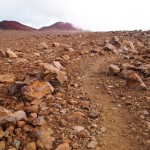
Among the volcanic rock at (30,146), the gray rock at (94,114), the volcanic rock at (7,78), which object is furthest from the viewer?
the volcanic rock at (7,78)

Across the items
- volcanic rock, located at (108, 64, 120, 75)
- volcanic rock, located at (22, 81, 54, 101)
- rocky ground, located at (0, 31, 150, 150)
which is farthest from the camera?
volcanic rock, located at (108, 64, 120, 75)

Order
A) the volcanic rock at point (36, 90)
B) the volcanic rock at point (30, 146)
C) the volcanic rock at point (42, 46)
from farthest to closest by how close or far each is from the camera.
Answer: the volcanic rock at point (42, 46)
the volcanic rock at point (36, 90)
the volcanic rock at point (30, 146)

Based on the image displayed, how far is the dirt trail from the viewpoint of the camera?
6.64 meters

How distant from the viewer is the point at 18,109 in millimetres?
7371

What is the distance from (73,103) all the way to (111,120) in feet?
2.98

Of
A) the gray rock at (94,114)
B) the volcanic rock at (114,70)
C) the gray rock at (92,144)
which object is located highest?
the volcanic rock at (114,70)

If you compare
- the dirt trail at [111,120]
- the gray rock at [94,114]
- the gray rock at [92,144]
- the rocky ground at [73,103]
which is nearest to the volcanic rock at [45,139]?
the rocky ground at [73,103]

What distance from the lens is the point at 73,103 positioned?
7.87 m

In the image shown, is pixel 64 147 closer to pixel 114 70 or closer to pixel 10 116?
pixel 10 116

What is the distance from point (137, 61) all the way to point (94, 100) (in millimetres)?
3662

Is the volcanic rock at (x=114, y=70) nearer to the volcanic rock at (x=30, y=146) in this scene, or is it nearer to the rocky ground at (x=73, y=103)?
the rocky ground at (x=73, y=103)

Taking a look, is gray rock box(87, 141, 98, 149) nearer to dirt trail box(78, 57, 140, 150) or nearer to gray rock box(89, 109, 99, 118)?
dirt trail box(78, 57, 140, 150)

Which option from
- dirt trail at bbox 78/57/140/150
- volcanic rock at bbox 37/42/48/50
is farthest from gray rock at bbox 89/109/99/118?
volcanic rock at bbox 37/42/48/50

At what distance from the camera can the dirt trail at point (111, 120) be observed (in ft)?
21.8
